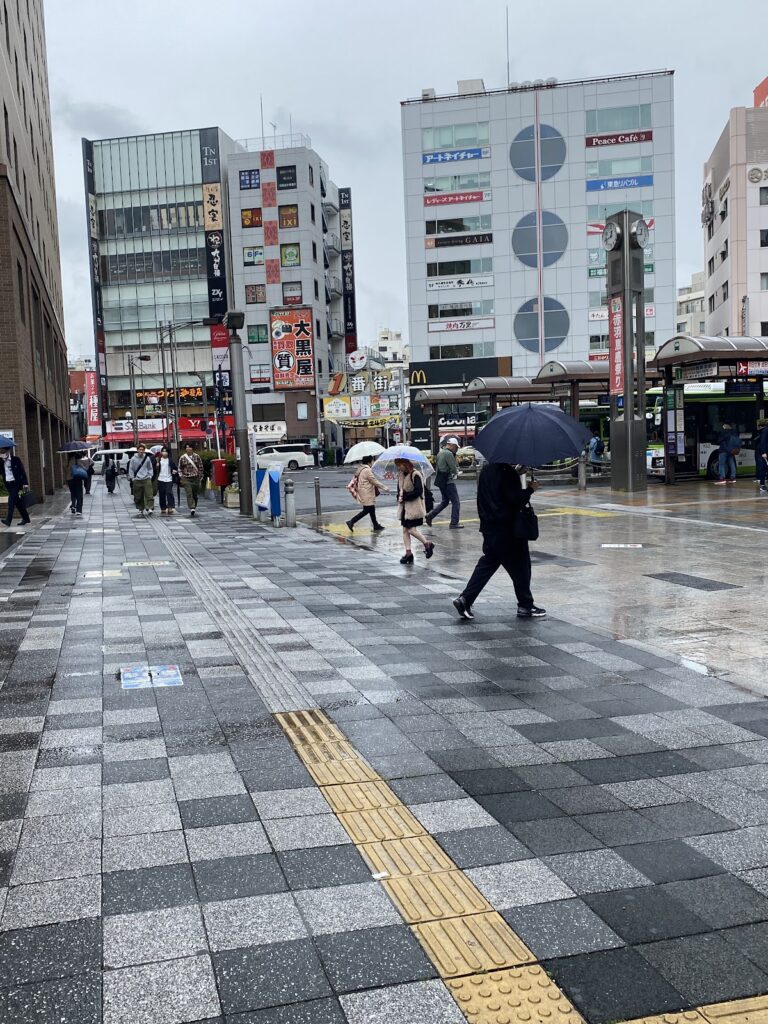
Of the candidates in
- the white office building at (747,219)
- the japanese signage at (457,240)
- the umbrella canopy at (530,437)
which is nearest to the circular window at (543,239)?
the japanese signage at (457,240)

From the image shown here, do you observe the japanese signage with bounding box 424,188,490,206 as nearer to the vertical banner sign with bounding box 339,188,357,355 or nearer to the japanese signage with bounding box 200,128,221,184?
the vertical banner sign with bounding box 339,188,357,355

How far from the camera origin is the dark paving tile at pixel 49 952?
9.22ft

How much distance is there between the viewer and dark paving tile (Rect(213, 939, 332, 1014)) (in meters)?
2.66

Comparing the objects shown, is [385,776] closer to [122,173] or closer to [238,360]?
[238,360]

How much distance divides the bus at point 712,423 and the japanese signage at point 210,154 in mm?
65157

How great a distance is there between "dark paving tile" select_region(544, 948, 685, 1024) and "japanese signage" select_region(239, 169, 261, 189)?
79.5m

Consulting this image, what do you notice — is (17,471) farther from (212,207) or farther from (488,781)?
(212,207)

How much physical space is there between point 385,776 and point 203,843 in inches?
41.9

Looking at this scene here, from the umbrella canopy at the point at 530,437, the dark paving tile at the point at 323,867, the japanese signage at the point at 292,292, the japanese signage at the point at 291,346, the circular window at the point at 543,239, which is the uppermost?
the circular window at the point at 543,239

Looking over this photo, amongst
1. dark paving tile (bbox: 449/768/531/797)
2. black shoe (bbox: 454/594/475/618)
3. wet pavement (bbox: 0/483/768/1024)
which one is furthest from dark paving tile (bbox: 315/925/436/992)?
black shoe (bbox: 454/594/475/618)

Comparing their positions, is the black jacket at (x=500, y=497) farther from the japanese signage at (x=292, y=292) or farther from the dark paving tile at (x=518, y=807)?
the japanese signage at (x=292, y=292)

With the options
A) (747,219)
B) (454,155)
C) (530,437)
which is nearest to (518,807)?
(530,437)

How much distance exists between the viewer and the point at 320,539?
53.5 feet

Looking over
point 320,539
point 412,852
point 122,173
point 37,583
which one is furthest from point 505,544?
point 122,173
